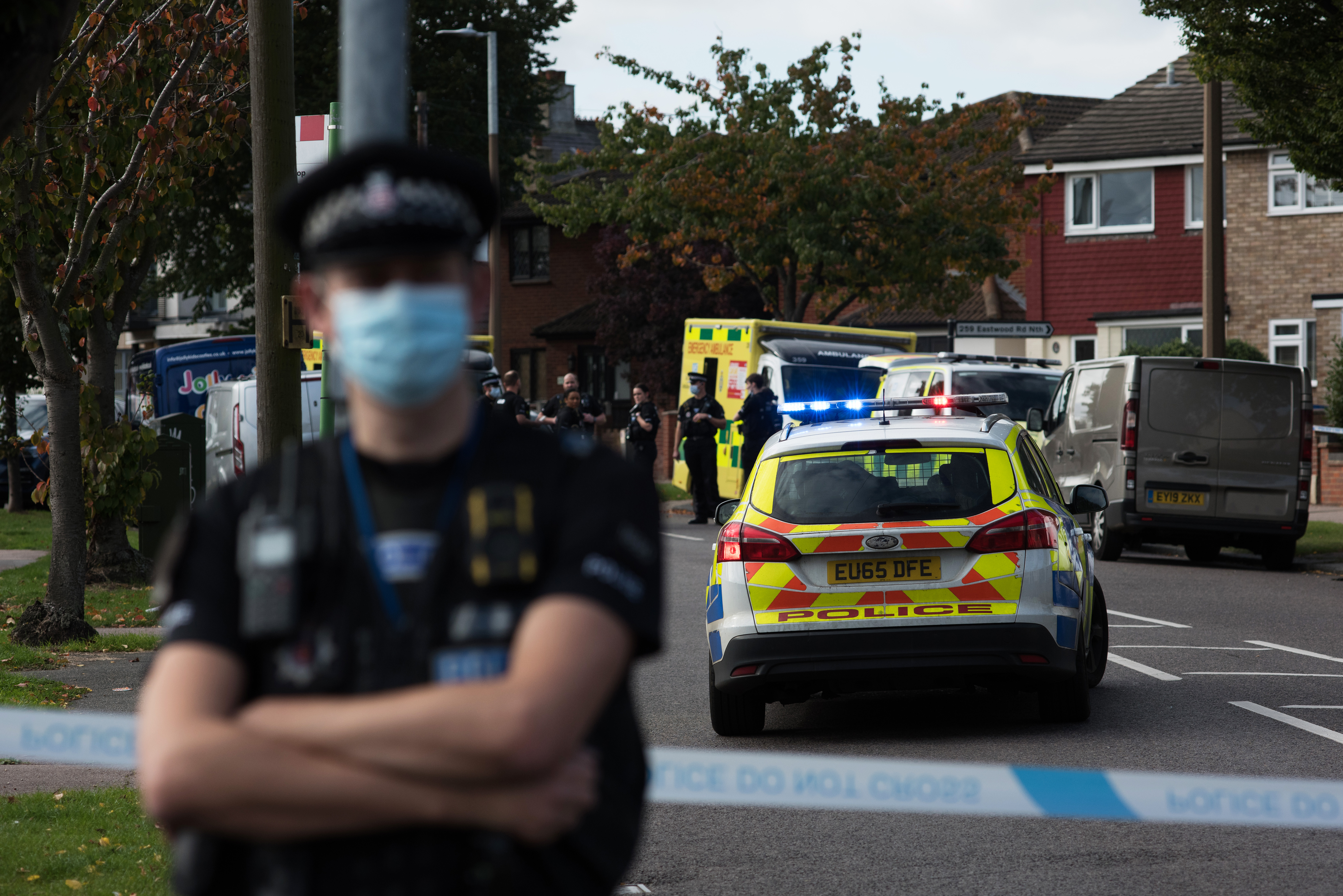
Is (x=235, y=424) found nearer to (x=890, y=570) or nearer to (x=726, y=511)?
(x=726, y=511)

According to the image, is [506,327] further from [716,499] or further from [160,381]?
[716,499]

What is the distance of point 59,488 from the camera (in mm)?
12492

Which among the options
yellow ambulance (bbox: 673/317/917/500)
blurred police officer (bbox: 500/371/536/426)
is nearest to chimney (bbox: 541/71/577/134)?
yellow ambulance (bbox: 673/317/917/500)

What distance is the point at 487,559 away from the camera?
6.70ft

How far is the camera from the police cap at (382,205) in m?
2.04

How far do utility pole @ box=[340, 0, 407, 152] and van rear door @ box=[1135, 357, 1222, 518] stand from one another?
15.9m

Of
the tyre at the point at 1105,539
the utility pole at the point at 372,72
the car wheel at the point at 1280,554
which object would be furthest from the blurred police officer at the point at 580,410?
the utility pole at the point at 372,72

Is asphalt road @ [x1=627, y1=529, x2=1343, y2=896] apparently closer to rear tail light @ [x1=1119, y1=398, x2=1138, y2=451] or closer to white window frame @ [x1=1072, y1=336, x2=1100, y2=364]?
rear tail light @ [x1=1119, y1=398, x2=1138, y2=451]

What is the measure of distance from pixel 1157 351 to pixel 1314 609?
1459cm

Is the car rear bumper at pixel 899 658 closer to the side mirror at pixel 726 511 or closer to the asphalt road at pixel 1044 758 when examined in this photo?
the asphalt road at pixel 1044 758

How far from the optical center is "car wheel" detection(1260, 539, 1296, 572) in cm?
1784

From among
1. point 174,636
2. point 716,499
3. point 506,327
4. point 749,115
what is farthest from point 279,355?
point 506,327

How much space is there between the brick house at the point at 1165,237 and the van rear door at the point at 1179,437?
19614mm

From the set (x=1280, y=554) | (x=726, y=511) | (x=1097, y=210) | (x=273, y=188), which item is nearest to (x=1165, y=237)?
(x=1097, y=210)
